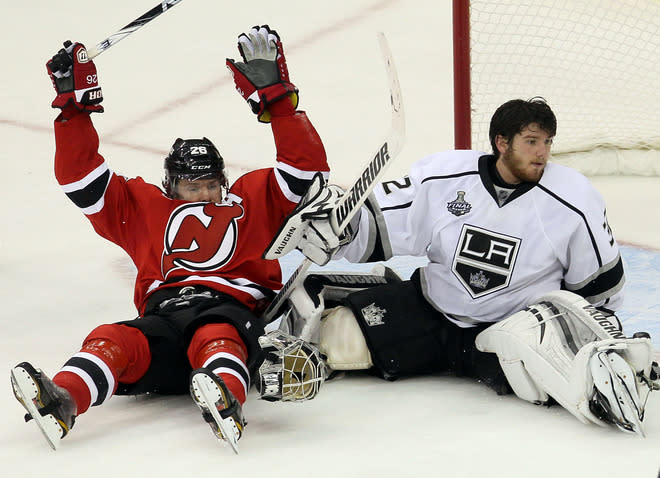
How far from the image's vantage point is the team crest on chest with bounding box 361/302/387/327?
9.27ft

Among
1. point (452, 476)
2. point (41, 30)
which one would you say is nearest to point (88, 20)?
point (41, 30)

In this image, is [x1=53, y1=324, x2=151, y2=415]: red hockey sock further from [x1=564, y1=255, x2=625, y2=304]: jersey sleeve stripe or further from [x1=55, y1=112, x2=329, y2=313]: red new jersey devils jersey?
[x1=564, y1=255, x2=625, y2=304]: jersey sleeve stripe

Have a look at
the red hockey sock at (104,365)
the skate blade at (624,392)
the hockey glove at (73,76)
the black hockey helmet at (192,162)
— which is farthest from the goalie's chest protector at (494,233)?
the hockey glove at (73,76)

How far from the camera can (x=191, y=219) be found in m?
2.91

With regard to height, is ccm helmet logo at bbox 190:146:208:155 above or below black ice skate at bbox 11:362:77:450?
above

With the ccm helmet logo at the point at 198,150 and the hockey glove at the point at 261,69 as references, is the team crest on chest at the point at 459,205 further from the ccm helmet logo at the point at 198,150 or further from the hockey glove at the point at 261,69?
the ccm helmet logo at the point at 198,150

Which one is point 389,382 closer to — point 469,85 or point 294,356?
point 294,356

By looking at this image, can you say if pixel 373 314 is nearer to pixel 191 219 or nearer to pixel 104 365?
pixel 191 219

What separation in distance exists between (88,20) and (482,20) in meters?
2.90

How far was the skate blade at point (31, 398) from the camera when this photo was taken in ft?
7.66

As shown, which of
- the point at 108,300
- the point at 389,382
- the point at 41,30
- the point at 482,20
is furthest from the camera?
the point at 41,30

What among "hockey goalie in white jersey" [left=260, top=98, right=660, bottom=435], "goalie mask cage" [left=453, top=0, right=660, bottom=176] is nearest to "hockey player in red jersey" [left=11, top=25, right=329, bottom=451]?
"hockey goalie in white jersey" [left=260, top=98, right=660, bottom=435]

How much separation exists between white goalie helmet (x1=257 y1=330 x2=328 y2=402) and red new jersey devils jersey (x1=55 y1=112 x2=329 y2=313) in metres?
0.30

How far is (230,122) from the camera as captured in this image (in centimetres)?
535
